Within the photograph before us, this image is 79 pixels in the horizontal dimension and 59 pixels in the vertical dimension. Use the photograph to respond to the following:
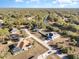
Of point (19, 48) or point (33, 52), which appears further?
point (19, 48)

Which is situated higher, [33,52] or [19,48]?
[19,48]

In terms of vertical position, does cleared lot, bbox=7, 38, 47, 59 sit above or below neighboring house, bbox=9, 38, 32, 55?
below

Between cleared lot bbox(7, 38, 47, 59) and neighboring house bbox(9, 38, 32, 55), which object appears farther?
neighboring house bbox(9, 38, 32, 55)

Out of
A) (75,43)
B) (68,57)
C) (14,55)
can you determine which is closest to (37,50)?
(14,55)

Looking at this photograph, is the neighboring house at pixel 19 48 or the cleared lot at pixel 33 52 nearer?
the cleared lot at pixel 33 52

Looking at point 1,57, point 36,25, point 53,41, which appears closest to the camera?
point 1,57

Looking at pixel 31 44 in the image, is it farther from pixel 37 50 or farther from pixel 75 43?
pixel 75 43

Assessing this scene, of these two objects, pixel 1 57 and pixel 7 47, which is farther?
pixel 7 47

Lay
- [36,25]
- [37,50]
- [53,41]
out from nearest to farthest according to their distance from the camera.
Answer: [37,50] < [53,41] < [36,25]

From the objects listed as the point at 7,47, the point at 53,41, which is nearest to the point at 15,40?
the point at 7,47

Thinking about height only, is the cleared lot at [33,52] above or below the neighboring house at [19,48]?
below
